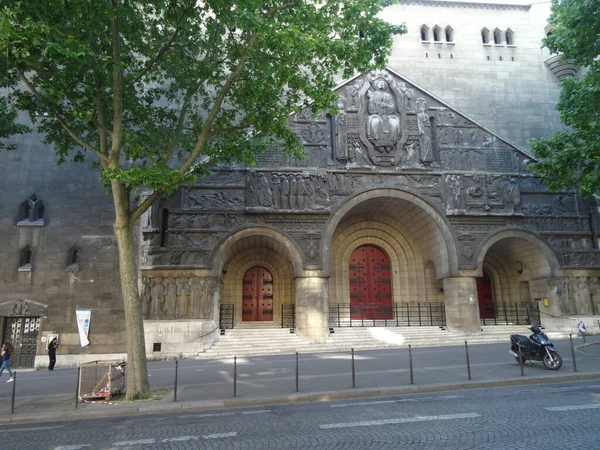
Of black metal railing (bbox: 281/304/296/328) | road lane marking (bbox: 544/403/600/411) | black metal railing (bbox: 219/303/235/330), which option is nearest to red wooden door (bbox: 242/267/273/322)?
black metal railing (bbox: 281/304/296/328)

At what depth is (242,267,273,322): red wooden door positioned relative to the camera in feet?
76.9

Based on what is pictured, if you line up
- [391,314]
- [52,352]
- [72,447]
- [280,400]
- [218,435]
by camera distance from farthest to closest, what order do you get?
[391,314]
[52,352]
[280,400]
[218,435]
[72,447]

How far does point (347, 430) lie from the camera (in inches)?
270

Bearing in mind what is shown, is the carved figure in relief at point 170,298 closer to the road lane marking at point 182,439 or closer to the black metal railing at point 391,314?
the black metal railing at point 391,314

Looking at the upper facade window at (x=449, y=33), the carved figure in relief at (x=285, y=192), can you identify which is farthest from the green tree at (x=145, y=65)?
the upper facade window at (x=449, y=33)

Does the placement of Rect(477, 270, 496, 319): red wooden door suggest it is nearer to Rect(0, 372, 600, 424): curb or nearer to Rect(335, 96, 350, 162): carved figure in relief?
Rect(335, 96, 350, 162): carved figure in relief

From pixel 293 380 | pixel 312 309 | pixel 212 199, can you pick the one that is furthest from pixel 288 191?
pixel 293 380

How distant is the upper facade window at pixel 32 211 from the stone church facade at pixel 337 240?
64 millimetres

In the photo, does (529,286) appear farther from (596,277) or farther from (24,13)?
(24,13)

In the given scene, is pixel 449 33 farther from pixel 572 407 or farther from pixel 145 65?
pixel 572 407

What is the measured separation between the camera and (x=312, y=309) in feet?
63.8

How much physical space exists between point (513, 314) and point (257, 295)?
14.8 m

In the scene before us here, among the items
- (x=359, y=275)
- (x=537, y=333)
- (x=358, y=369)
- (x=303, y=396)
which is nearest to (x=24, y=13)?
(x=303, y=396)

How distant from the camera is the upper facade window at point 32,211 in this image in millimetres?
19703
